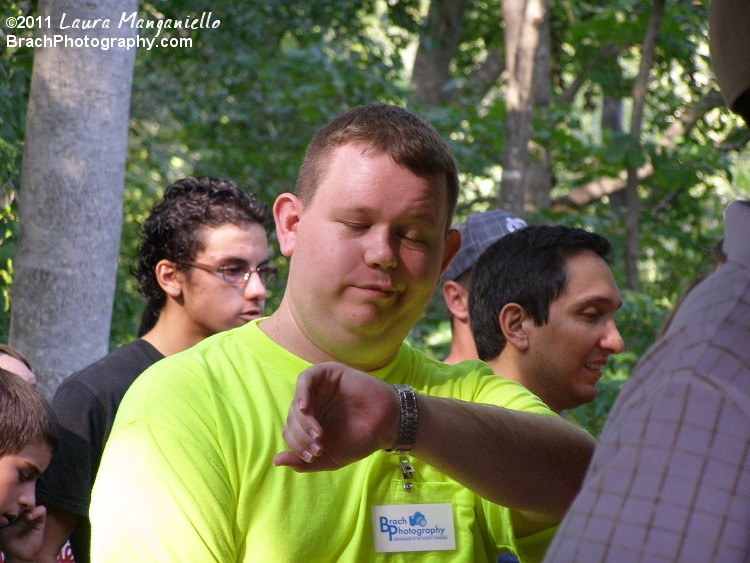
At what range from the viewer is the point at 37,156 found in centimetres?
421

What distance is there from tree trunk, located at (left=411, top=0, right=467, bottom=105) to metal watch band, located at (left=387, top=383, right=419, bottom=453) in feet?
32.2

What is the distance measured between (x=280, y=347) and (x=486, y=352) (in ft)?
5.73

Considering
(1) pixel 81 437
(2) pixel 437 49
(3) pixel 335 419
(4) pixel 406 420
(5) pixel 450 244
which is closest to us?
(3) pixel 335 419

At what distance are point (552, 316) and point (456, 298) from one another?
82 centimetres

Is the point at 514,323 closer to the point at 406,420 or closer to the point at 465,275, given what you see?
the point at 465,275

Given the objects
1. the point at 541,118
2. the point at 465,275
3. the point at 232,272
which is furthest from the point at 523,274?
the point at 541,118

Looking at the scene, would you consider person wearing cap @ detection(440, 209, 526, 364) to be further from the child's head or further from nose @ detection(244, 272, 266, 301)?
the child's head

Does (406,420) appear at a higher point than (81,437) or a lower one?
higher

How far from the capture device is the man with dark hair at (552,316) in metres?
3.54

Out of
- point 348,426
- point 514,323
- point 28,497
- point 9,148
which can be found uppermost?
point 9,148

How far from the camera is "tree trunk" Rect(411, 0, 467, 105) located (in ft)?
37.8

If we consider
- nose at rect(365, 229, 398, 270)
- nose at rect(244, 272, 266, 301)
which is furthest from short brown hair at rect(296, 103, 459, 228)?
nose at rect(244, 272, 266, 301)

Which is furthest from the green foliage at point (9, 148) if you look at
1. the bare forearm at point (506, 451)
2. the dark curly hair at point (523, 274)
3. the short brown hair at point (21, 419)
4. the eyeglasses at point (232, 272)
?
the bare forearm at point (506, 451)

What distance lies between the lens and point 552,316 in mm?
3572
